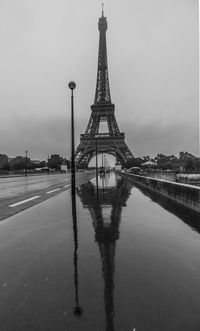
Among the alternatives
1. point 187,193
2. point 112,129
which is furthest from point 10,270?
point 112,129

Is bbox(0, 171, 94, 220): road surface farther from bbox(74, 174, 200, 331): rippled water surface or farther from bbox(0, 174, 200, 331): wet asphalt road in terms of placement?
bbox(74, 174, 200, 331): rippled water surface

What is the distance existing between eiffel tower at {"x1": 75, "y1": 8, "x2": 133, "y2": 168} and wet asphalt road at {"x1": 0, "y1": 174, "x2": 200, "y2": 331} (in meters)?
76.5

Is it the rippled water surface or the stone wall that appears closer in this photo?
the rippled water surface

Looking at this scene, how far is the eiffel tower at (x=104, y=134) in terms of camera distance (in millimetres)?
85250

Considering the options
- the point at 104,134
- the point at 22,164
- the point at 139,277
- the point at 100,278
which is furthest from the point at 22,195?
the point at 22,164

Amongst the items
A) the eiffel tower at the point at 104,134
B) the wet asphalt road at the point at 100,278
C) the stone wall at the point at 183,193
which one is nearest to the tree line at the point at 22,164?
the eiffel tower at the point at 104,134

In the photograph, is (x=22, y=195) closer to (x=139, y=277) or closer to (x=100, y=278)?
(x=100, y=278)

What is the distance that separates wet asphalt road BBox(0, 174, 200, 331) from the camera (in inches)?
98.3

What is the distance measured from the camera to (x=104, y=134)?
92.9 meters

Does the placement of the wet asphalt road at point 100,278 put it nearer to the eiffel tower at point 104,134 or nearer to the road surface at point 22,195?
the road surface at point 22,195

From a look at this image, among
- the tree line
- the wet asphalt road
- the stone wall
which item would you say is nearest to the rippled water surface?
the wet asphalt road

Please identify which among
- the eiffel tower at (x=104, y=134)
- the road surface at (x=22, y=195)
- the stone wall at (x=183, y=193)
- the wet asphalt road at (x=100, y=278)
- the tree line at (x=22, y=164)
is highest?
the eiffel tower at (x=104, y=134)

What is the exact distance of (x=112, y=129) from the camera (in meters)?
89.8

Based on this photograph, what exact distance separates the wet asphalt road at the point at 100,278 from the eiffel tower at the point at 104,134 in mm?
76463
